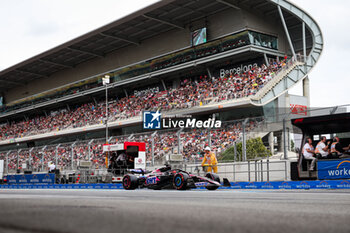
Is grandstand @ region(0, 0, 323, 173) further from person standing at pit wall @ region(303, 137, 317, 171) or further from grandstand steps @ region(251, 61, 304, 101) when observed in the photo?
person standing at pit wall @ region(303, 137, 317, 171)

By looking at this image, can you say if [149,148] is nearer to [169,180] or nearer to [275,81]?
[169,180]

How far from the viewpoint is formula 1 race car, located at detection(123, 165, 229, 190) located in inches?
558

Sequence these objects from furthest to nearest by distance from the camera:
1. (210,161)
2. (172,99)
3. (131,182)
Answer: (172,99) < (210,161) < (131,182)

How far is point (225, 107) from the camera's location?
33375 mm

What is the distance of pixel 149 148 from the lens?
26438 millimetres

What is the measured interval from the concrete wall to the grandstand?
93 millimetres

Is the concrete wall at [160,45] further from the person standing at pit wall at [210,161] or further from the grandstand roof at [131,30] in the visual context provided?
the person standing at pit wall at [210,161]

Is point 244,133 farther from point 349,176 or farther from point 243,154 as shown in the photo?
point 349,176

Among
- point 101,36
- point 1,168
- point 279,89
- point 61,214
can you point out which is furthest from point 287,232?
point 101,36

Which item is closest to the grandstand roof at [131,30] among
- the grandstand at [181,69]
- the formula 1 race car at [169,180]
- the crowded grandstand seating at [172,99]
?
the grandstand at [181,69]

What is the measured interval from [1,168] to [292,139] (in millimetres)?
24317

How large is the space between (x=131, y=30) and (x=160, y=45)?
3.12 metres

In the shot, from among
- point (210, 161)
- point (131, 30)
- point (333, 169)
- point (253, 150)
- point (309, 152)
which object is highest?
point (131, 30)

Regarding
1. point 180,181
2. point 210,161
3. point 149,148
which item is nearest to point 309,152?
point 210,161
